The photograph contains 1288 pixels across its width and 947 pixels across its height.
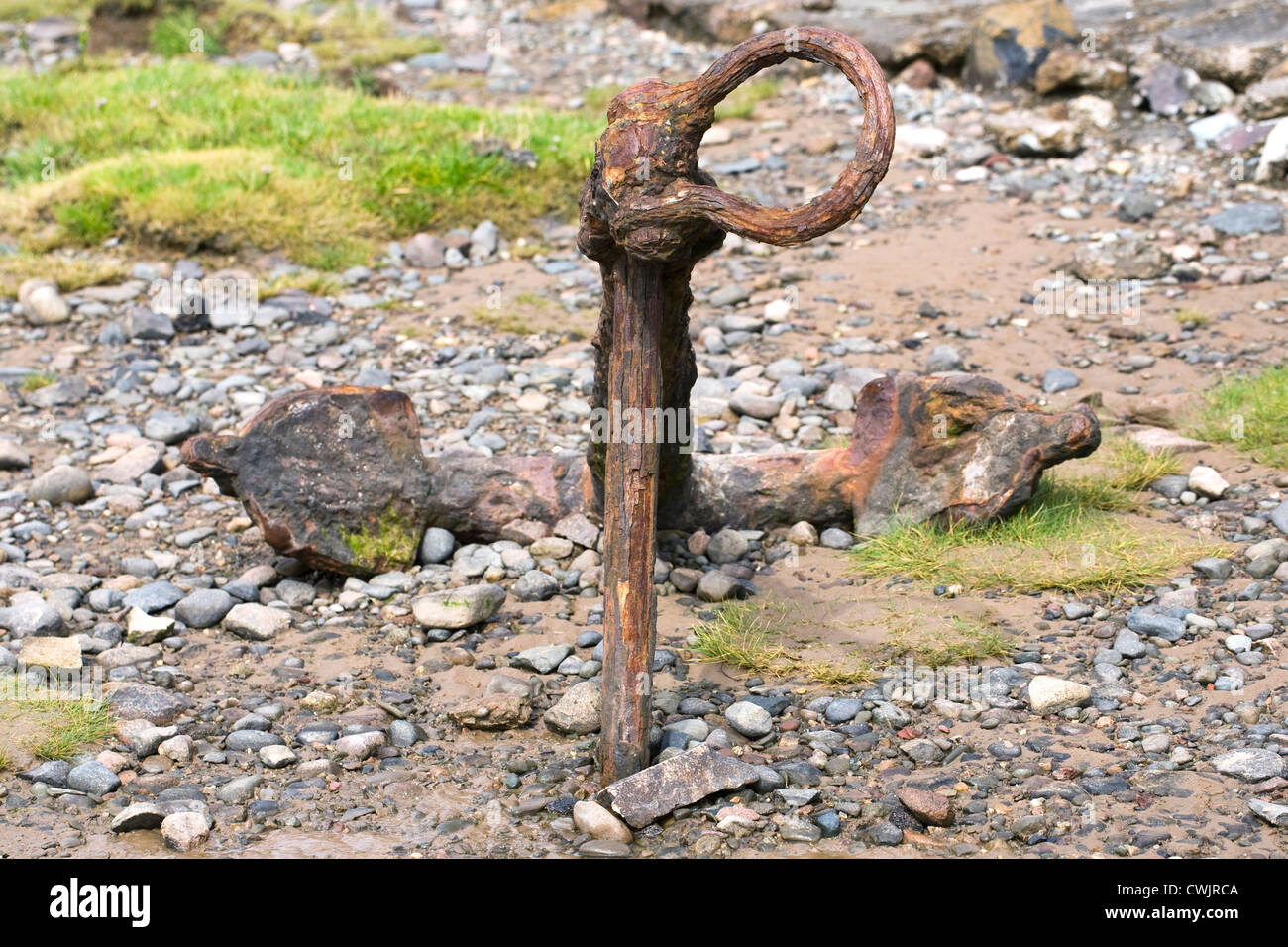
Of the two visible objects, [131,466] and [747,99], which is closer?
[131,466]

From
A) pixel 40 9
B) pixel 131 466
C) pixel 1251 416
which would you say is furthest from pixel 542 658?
pixel 40 9

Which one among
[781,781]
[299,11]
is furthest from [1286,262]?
[299,11]

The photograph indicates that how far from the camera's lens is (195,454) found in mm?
4070

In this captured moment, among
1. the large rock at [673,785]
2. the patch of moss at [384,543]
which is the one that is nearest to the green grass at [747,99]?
the patch of moss at [384,543]

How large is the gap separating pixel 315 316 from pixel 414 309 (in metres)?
Result: 0.49

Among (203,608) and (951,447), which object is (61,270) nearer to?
(203,608)

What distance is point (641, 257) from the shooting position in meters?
3.05

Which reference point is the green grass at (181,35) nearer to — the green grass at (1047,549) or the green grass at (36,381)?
the green grass at (36,381)

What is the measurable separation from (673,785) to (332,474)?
1.73 m

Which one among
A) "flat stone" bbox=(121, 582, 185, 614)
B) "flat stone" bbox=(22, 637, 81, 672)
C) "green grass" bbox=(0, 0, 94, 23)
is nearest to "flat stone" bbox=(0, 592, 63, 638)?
"flat stone" bbox=(22, 637, 81, 672)

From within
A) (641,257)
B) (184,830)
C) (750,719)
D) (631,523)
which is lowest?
(184,830)

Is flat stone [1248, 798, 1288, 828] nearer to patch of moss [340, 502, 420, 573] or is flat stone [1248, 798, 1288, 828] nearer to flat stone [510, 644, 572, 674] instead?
flat stone [510, 644, 572, 674]

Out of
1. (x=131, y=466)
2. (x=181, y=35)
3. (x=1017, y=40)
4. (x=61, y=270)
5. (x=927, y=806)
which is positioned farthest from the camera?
(x=181, y=35)

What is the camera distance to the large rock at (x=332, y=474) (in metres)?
4.14
